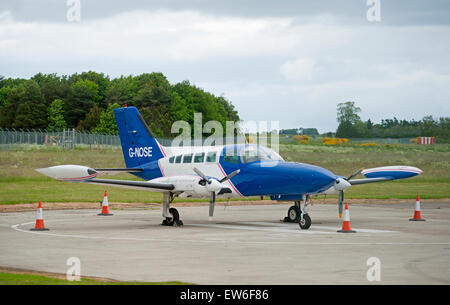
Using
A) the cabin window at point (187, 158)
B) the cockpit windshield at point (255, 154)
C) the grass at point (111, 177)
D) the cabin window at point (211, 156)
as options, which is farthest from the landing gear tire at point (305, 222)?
the grass at point (111, 177)

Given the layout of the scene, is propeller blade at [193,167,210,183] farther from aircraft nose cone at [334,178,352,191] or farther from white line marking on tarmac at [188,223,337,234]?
aircraft nose cone at [334,178,352,191]

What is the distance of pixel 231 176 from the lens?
68.2ft

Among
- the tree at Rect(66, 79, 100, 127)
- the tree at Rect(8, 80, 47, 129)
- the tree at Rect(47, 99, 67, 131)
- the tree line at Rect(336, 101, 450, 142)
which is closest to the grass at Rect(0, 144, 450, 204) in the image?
the tree line at Rect(336, 101, 450, 142)

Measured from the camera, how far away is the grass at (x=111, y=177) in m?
35.6

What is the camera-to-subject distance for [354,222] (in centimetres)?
2259

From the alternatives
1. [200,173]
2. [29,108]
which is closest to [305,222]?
[200,173]

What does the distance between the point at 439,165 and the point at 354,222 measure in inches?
1670

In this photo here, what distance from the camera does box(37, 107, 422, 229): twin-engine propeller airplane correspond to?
19578 mm

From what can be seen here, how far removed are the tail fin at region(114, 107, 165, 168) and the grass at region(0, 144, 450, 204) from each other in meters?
8.68

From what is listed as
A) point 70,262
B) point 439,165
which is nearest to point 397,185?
point 439,165

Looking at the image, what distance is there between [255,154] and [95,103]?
9409 cm
